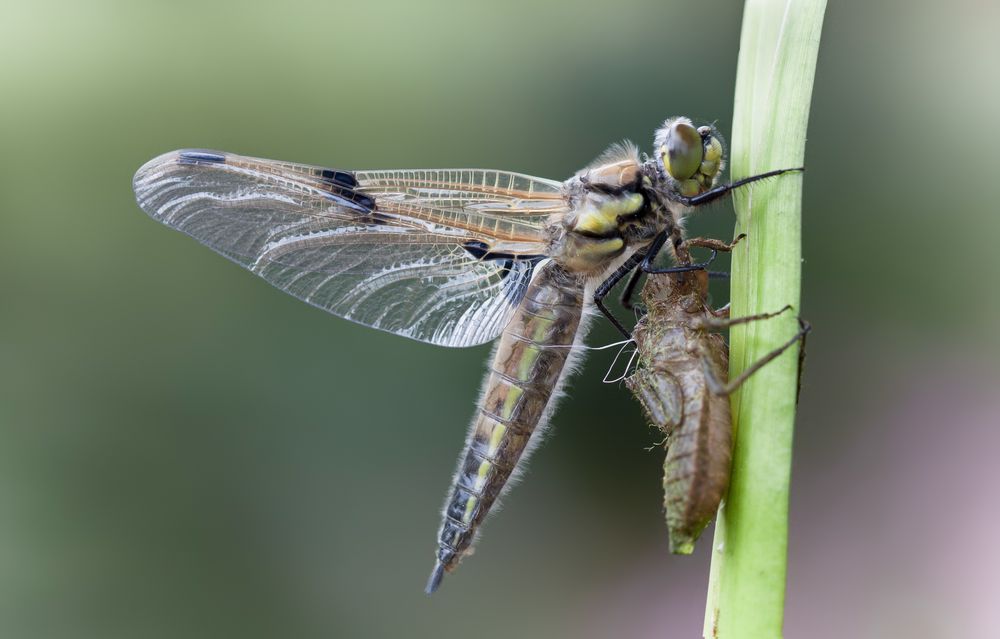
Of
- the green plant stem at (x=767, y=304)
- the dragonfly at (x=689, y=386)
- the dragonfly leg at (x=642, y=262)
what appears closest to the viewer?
the green plant stem at (x=767, y=304)

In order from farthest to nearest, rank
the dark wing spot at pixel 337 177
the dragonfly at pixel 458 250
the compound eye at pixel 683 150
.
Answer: the dark wing spot at pixel 337 177
the dragonfly at pixel 458 250
the compound eye at pixel 683 150

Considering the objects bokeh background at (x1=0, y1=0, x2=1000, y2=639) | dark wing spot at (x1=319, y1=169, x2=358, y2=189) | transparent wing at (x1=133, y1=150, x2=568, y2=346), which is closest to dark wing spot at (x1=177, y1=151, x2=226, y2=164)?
transparent wing at (x1=133, y1=150, x2=568, y2=346)

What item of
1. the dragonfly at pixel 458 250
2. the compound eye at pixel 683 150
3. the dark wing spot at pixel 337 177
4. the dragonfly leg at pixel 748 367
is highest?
the compound eye at pixel 683 150

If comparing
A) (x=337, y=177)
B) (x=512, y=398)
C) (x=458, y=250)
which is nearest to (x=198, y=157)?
(x=337, y=177)

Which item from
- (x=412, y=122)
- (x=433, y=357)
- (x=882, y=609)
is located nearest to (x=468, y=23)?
(x=412, y=122)

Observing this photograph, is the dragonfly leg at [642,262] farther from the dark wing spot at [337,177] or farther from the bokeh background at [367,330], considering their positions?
the bokeh background at [367,330]

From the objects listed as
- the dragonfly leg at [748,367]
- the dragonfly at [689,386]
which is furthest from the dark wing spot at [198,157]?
the dragonfly leg at [748,367]

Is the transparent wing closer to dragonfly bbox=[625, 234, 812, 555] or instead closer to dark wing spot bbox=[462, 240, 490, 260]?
dark wing spot bbox=[462, 240, 490, 260]

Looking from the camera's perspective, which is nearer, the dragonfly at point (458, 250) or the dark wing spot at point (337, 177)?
the dragonfly at point (458, 250)
